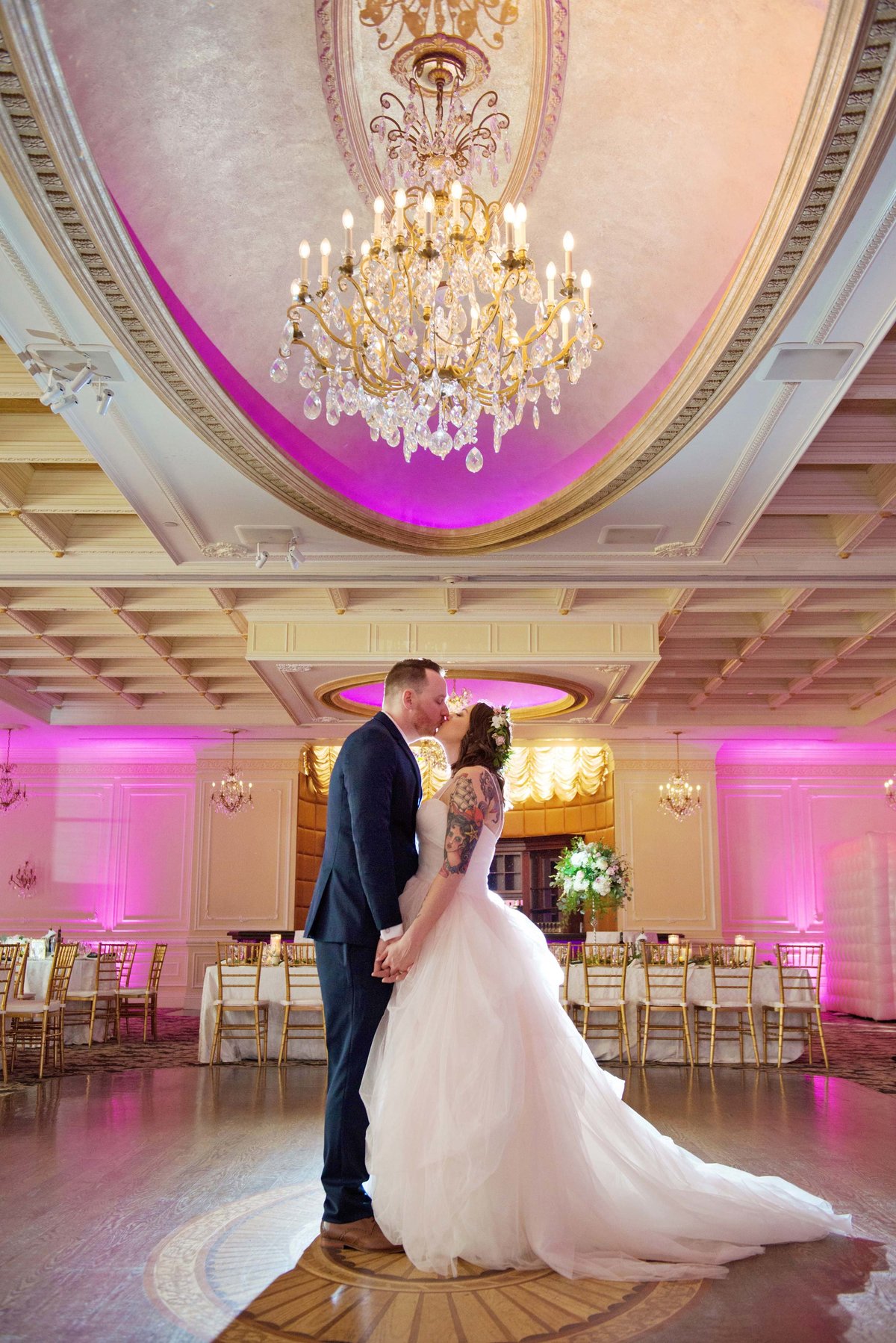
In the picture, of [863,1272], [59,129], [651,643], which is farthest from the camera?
[651,643]

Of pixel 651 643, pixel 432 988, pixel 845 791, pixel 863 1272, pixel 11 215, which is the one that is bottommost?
pixel 863 1272

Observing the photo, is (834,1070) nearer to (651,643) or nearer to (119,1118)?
(651,643)

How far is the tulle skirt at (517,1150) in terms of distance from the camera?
3.01 metres

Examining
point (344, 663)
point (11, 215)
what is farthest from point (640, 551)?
point (11, 215)

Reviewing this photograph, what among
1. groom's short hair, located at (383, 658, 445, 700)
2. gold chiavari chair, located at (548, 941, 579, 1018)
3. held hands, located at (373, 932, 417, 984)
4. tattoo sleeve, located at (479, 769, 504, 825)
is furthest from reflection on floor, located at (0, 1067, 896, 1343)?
gold chiavari chair, located at (548, 941, 579, 1018)

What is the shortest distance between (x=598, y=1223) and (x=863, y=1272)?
2.54ft

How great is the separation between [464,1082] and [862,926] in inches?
510

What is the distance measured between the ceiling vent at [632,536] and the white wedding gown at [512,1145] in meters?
4.78

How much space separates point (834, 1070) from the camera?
8.70 meters

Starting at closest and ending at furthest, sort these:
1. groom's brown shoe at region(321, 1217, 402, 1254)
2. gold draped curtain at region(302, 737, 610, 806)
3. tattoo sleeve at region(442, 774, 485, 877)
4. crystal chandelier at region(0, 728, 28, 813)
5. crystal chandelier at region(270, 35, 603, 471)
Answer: groom's brown shoe at region(321, 1217, 402, 1254)
tattoo sleeve at region(442, 774, 485, 877)
crystal chandelier at region(270, 35, 603, 471)
crystal chandelier at region(0, 728, 28, 813)
gold draped curtain at region(302, 737, 610, 806)

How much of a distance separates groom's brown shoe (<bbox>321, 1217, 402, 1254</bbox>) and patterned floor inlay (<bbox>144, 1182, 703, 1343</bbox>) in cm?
3

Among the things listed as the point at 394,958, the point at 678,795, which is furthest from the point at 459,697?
the point at 394,958

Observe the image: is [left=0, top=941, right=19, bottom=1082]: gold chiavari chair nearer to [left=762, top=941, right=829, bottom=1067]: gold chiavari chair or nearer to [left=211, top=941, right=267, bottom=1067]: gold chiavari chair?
[left=211, top=941, right=267, bottom=1067]: gold chiavari chair

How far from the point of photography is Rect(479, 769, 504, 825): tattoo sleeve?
3.40 meters
